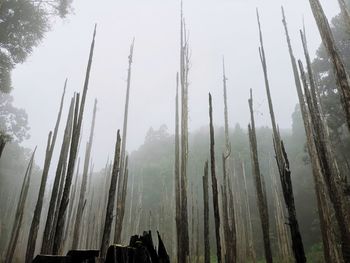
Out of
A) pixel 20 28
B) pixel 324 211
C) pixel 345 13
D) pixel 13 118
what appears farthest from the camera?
pixel 13 118

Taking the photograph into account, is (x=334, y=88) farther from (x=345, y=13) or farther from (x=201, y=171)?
(x=201, y=171)

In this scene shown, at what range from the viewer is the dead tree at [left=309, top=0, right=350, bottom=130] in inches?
134

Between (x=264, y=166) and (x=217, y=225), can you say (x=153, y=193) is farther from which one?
(x=217, y=225)

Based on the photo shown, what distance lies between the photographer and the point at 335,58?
3.72 meters

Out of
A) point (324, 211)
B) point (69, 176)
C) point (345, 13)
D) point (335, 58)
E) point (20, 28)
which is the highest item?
point (20, 28)

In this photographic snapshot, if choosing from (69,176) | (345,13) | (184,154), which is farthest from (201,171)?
(345,13)

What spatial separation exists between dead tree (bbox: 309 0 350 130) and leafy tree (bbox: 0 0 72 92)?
8.61 metres

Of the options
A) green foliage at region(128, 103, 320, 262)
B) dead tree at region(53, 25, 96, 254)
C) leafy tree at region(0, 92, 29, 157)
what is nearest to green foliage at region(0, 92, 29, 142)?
leafy tree at region(0, 92, 29, 157)

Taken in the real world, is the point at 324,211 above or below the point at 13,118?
below

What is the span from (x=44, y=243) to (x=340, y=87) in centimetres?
565

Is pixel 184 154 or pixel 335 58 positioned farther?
pixel 184 154

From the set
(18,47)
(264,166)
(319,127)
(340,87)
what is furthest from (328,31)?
(264,166)

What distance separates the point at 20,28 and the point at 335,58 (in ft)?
31.2

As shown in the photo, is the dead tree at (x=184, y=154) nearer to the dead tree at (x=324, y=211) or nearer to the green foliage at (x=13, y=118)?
the dead tree at (x=324, y=211)
